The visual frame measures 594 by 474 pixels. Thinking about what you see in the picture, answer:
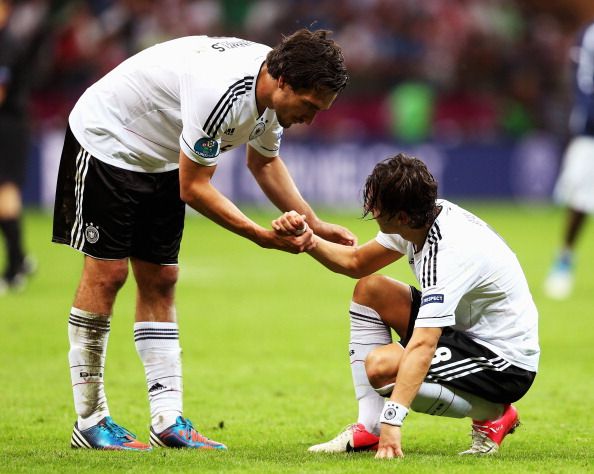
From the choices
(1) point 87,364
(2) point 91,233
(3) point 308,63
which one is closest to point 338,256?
(3) point 308,63

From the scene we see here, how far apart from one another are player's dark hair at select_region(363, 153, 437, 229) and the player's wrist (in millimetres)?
725

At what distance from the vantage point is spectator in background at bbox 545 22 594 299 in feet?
36.9

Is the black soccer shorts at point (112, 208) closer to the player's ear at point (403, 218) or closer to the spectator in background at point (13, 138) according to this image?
the player's ear at point (403, 218)

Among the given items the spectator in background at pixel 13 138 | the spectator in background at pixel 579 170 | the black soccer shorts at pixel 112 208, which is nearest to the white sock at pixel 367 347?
the black soccer shorts at pixel 112 208

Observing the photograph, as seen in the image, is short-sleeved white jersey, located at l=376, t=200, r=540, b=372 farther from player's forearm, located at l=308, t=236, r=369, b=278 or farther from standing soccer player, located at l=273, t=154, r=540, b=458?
player's forearm, located at l=308, t=236, r=369, b=278

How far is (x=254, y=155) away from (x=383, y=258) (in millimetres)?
821

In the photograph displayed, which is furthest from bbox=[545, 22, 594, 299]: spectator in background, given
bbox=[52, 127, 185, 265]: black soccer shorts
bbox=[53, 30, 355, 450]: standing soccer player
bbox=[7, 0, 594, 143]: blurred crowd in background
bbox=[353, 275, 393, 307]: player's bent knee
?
bbox=[7, 0, 594, 143]: blurred crowd in background

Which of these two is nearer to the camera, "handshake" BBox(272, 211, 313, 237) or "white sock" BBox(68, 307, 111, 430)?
"handshake" BBox(272, 211, 313, 237)

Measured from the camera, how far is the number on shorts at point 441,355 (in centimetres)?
482

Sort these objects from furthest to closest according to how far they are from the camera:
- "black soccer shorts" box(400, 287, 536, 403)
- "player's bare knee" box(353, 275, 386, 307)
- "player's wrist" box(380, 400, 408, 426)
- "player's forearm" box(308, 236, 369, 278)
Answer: "player's forearm" box(308, 236, 369, 278), "player's bare knee" box(353, 275, 386, 307), "black soccer shorts" box(400, 287, 536, 403), "player's wrist" box(380, 400, 408, 426)

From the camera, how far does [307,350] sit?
832 centimetres

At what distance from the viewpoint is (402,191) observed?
15.4 feet

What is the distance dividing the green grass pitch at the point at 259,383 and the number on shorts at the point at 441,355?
392 mm

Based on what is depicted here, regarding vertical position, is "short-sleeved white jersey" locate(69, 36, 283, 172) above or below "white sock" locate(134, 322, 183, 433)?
above
